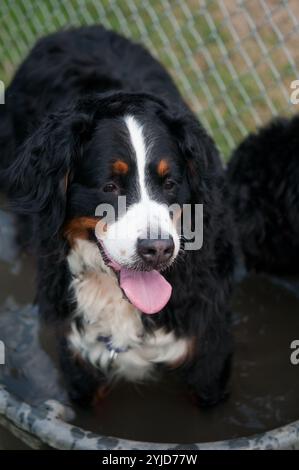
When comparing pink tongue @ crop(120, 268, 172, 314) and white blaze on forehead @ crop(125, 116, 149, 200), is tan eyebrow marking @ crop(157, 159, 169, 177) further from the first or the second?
pink tongue @ crop(120, 268, 172, 314)

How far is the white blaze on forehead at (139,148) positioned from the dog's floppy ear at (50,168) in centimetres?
16

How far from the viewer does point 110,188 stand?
2273 mm

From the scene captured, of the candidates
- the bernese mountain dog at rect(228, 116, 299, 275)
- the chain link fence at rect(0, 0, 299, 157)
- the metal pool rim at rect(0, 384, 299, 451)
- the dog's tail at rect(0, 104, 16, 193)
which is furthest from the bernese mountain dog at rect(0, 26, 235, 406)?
the chain link fence at rect(0, 0, 299, 157)

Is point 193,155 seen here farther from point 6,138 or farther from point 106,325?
point 6,138

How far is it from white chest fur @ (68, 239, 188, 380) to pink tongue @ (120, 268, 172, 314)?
124mm

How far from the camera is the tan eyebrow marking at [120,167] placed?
2.26m

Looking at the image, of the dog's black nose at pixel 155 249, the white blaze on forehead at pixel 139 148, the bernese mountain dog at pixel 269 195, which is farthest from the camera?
the bernese mountain dog at pixel 269 195

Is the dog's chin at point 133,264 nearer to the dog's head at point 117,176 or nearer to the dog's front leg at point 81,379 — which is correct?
the dog's head at point 117,176

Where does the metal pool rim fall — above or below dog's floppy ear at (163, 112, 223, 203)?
below

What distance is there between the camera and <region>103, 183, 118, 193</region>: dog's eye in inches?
89.3

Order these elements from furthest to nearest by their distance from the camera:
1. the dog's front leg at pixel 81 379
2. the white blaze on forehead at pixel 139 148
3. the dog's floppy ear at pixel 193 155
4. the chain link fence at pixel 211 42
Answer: the chain link fence at pixel 211 42, the dog's front leg at pixel 81 379, the dog's floppy ear at pixel 193 155, the white blaze on forehead at pixel 139 148

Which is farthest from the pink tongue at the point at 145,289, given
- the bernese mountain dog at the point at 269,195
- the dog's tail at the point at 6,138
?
the dog's tail at the point at 6,138

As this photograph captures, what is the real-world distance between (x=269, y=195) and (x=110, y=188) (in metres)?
1.29
